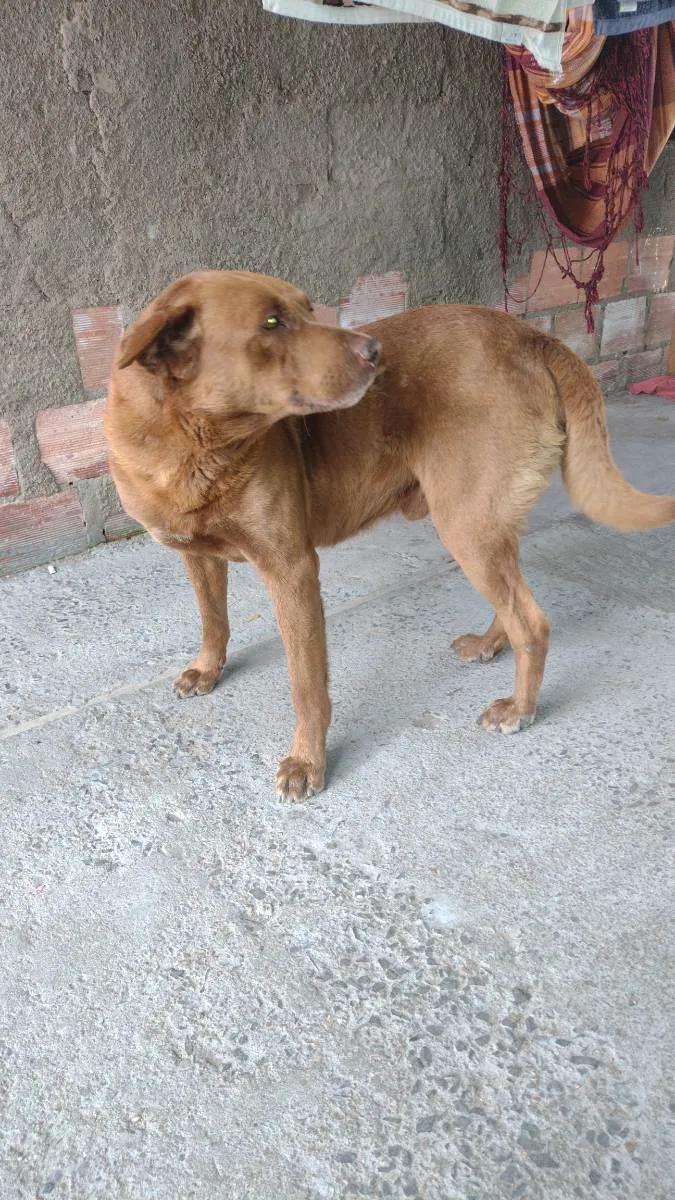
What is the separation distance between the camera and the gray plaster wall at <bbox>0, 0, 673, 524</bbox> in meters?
3.16

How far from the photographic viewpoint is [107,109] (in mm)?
3266

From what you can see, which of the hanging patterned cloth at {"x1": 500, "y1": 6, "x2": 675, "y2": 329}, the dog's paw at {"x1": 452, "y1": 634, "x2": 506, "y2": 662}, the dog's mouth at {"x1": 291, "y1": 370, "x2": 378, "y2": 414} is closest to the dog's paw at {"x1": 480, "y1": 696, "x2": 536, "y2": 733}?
the dog's paw at {"x1": 452, "y1": 634, "x2": 506, "y2": 662}

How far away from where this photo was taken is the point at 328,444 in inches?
94.2

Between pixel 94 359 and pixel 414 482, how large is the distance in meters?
1.65

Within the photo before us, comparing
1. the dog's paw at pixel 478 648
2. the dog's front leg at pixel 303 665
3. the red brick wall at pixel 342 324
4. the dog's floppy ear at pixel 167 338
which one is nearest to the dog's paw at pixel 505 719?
the dog's paw at pixel 478 648

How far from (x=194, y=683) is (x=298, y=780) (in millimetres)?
609

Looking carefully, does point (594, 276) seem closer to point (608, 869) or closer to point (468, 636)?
point (468, 636)

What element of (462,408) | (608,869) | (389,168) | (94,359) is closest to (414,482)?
(462,408)

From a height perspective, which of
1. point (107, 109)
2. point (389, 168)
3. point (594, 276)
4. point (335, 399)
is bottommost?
point (594, 276)

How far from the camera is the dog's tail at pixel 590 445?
238cm

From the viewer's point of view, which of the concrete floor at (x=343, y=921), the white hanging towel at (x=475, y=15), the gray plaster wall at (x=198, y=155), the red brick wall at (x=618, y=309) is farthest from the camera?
the red brick wall at (x=618, y=309)

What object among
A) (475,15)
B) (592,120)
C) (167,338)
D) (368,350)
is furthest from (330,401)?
(592,120)

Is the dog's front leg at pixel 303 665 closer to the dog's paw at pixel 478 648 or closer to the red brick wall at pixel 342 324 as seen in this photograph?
the dog's paw at pixel 478 648

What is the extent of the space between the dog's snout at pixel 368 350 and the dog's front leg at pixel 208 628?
883mm
